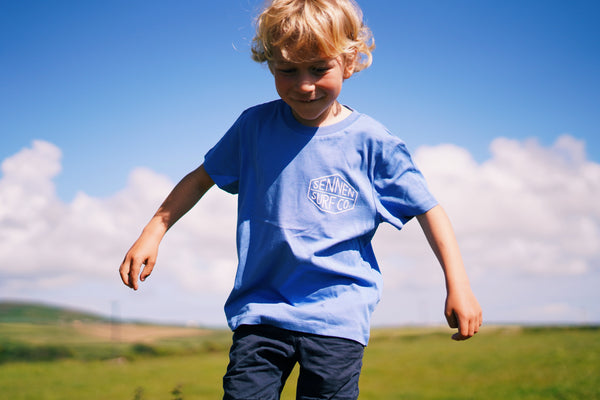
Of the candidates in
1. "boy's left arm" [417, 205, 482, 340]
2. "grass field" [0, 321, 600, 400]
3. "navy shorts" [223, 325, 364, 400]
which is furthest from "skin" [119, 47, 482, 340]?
"grass field" [0, 321, 600, 400]

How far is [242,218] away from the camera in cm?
268

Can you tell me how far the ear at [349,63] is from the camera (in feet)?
8.79

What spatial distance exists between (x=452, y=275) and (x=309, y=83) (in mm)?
1073

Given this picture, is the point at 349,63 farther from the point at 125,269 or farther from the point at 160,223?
the point at 125,269

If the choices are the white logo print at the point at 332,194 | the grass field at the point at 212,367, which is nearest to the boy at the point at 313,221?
the white logo print at the point at 332,194

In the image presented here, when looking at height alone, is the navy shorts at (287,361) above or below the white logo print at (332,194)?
below

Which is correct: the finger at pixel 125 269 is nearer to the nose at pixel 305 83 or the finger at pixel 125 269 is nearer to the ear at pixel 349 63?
the nose at pixel 305 83

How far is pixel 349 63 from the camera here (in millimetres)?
2719

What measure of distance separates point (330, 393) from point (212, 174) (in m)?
1.20

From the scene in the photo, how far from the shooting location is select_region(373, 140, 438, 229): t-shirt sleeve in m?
2.65

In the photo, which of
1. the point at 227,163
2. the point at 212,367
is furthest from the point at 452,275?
the point at 212,367

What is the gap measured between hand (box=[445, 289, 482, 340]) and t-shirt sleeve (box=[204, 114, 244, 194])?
1.19m

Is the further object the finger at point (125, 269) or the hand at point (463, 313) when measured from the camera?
the finger at point (125, 269)

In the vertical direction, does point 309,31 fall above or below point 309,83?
above
